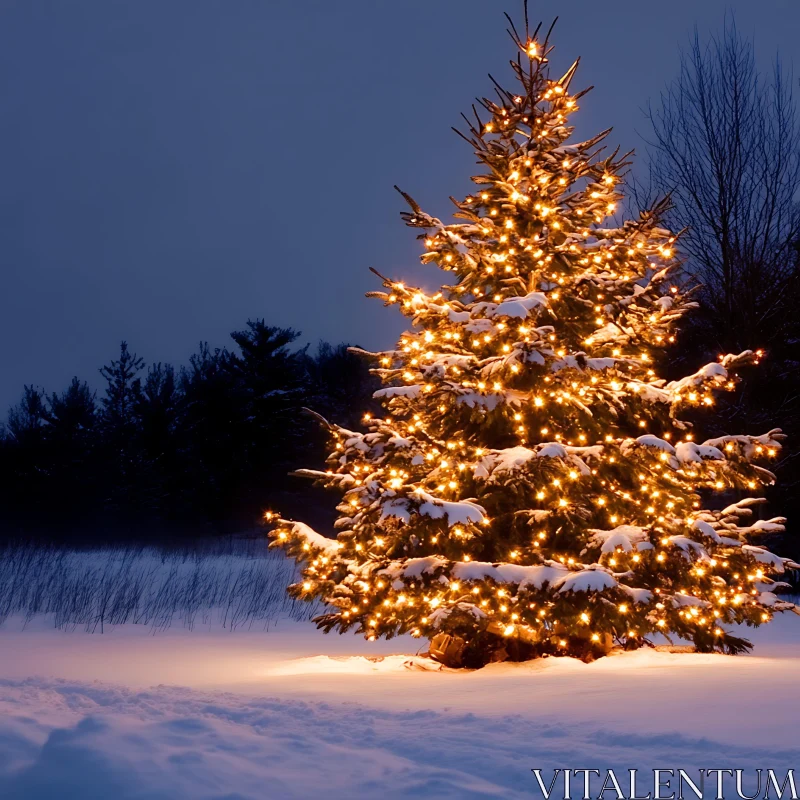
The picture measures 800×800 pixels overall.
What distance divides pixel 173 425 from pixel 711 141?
3026 cm

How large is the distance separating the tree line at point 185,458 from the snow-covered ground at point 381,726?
28533 mm

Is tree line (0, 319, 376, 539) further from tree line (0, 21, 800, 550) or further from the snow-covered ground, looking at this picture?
the snow-covered ground

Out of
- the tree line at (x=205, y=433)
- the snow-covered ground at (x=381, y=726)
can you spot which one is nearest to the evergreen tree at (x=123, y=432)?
the tree line at (x=205, y=433)

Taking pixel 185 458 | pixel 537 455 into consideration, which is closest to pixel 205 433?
pixel 185 458

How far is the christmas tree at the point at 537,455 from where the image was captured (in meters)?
7.86

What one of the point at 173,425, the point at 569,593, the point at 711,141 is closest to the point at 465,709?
the point at 569,593

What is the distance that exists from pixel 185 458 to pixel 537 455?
33108mm

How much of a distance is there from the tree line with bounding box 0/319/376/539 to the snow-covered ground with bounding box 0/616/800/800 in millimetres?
28533

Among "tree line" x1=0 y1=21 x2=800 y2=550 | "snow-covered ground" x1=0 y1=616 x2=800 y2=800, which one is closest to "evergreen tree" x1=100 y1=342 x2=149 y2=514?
"tree line" x1=0 y1=21 x2=800 y2=550

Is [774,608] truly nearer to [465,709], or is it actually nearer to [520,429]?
[520,429]

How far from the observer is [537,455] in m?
7.79

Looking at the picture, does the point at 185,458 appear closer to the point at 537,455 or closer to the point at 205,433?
the point at 205,433

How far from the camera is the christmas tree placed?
7863mm

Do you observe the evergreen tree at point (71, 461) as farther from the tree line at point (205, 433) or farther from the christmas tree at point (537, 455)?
the christmas tree at point (537, 455)
